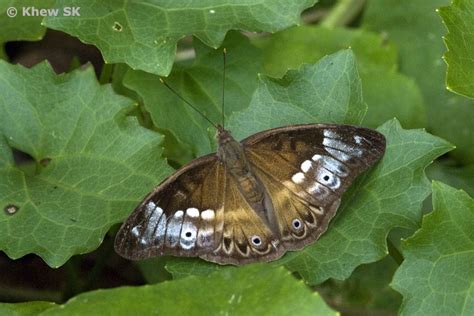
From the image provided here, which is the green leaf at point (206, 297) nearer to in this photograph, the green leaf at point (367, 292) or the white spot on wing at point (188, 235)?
the white spot on wing at point (188, 235)

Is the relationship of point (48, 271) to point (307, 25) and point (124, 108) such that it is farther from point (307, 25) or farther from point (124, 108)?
point (307, 25)

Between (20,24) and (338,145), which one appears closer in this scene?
(338,145)

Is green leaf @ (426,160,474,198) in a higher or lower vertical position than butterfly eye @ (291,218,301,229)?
lower

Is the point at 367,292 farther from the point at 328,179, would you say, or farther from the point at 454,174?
the point at 328,179

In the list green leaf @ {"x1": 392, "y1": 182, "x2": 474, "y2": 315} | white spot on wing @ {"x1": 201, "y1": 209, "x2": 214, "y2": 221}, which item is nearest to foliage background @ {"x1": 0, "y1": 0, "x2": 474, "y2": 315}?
green leaf @ {"x1": 392, "y1": 182, "x2": 474, "y2": 315}

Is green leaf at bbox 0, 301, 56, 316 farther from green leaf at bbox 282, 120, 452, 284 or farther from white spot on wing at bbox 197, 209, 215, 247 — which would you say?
green leaf at bbox 282, 120, 452, 284

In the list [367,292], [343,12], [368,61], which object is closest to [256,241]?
[367,292]
